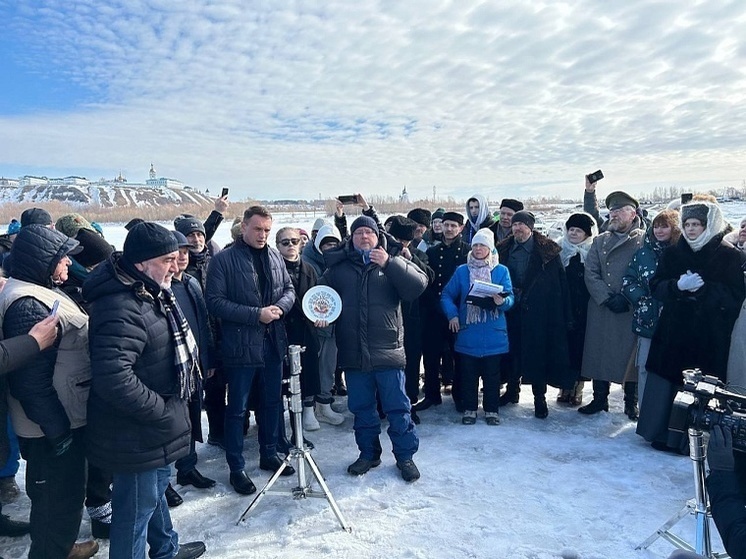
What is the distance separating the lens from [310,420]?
4750 millimetres

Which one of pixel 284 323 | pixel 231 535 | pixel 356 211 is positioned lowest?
pixel 231 535

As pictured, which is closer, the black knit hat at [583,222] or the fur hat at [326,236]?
the black knit hat at [583,222]

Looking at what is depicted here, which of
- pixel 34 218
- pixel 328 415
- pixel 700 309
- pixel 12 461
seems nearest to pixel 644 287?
pixel 700 309

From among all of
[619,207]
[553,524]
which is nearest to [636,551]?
[553,524]

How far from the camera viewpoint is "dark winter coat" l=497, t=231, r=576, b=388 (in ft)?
15.5

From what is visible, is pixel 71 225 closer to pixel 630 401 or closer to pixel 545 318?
pixel 545 318

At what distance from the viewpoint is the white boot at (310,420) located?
4709mm

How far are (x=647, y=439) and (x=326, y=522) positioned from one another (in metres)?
2.82

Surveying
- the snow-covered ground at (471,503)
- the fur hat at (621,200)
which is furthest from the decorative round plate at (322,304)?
the fur hat at (621,200)

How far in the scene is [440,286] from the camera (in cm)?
518

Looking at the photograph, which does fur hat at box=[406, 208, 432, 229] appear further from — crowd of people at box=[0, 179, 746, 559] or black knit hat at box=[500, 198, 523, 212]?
black knit hat at box=[500, 198, 523, 212]

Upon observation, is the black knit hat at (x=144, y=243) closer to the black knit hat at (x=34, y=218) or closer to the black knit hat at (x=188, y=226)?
the black knit hat at (x=188, y=226)

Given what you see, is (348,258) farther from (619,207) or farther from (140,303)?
(619,207)

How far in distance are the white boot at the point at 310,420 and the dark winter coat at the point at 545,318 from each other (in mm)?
2134
